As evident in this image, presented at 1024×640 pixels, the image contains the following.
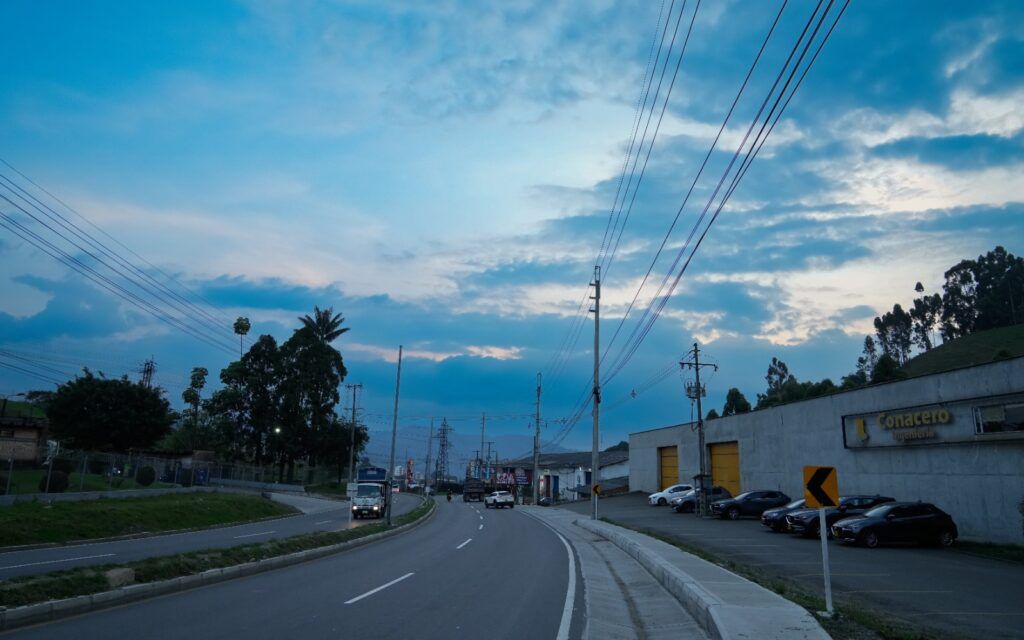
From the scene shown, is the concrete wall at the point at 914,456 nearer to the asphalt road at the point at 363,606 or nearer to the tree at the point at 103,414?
the asphalt road at the point at 363,606

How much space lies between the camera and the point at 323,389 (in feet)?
247

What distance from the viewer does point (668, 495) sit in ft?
163

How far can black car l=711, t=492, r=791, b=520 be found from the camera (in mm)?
37156

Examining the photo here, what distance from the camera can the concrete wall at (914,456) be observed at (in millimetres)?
23391

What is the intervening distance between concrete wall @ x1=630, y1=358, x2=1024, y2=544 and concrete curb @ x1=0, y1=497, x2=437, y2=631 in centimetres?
2262

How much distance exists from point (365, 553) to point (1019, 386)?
2258 centimetres

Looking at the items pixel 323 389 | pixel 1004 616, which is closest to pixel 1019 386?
pixel 1004 616

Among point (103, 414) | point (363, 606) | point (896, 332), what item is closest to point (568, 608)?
point (363, 606)

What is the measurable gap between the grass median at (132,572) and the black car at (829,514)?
731 inches

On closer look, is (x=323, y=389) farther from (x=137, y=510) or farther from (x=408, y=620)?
(x=408, y=620)

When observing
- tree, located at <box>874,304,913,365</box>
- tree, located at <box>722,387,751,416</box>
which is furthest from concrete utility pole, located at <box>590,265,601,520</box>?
tree, located at <box>874,304,913,365</box>

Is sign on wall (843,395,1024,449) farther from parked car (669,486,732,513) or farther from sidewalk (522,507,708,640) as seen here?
sidewalk (522,507,708,640)

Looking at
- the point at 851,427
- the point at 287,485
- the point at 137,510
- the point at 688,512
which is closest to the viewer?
the point at 137,510

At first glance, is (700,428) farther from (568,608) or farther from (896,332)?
(896,332)
